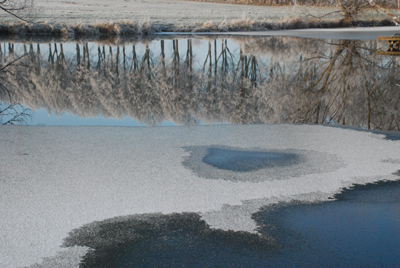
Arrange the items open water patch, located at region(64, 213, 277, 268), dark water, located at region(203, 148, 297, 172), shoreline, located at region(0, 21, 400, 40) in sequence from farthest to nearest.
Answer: shoreline, located at region(0, 21, 400, 40) < dark water, located at region(203, 148, 297, 172) < open water patch, located at region(64, 213, 277, 268)

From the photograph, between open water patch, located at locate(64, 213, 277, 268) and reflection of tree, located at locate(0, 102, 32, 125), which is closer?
open water patch, located at locate(64, 213, 277, 268)

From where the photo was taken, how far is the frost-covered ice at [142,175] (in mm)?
3219

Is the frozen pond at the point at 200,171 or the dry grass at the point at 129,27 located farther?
the dry grass at the point at 129,27

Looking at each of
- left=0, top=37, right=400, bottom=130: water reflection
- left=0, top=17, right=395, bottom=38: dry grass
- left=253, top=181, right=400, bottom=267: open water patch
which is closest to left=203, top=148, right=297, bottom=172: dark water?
left=253, top=181, right=400, bottom=267: open water patch

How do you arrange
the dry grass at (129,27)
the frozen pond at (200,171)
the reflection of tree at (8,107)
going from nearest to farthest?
the frozen pond at (200,171), the reflection of tree at (8,107), the dry grass at (129,27)

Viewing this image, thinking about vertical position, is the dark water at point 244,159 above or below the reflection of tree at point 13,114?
above

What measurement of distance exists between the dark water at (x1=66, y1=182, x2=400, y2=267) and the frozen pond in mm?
14

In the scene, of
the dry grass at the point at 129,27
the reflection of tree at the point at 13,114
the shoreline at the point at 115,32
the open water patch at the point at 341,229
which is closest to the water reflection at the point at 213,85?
the reflection of tree at the point at 13,114

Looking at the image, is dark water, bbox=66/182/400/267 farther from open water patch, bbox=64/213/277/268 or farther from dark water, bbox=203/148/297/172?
dark water, bbox=203/148/297/172

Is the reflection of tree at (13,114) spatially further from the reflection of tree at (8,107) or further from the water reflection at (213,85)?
the water reflection at (213,85)

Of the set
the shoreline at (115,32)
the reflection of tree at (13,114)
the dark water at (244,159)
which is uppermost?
the shoreline at (115,32)

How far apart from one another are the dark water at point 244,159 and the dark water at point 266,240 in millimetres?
1024

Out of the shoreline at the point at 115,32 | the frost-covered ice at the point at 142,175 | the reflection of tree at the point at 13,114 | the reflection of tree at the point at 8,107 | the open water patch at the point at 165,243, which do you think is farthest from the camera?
the shoreline at the point at 115,32

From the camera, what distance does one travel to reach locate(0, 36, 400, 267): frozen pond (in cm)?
287
